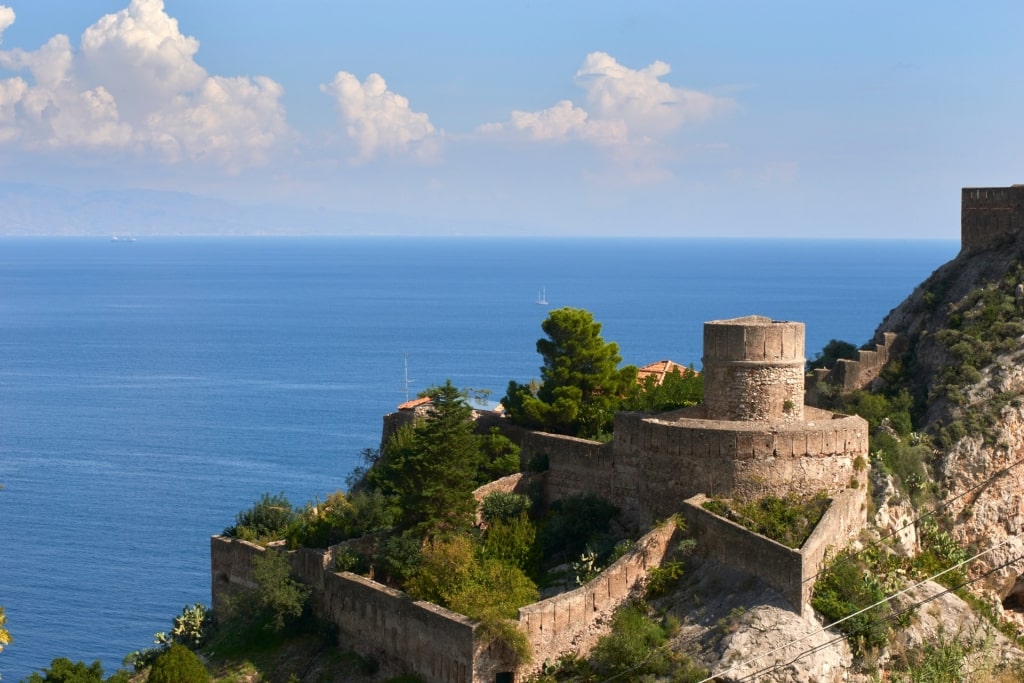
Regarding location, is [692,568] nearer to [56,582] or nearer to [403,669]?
[403,669]

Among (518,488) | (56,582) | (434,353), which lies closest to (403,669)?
(518,488)

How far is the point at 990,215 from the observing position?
4138cm

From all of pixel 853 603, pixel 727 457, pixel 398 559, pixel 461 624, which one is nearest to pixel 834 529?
pixel 853 603

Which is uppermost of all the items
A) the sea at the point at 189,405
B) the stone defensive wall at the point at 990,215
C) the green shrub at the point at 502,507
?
the stone defensive wall at the point at 990,215

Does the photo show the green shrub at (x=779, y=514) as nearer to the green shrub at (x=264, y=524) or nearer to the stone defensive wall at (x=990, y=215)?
the green shrub at (x=264, y=524)

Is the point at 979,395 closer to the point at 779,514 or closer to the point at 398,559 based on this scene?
the point at 779,514

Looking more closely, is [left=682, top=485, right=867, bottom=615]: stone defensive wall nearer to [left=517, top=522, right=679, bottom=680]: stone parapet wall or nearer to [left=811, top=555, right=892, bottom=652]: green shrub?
[left=811, top=555, right=892, bottom=652]: green shrub

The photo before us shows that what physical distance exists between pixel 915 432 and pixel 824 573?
986 cm

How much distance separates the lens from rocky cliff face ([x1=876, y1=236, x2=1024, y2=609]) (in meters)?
33.6

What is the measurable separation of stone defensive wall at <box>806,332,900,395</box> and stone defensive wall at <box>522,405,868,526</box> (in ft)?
26.9

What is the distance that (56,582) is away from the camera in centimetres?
5650

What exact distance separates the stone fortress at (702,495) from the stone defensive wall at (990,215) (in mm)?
12808

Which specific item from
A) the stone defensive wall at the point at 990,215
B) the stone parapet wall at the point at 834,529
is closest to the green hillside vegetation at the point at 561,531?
the stone parapet wall at the point at 834,529

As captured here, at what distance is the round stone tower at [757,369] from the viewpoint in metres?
29.8
